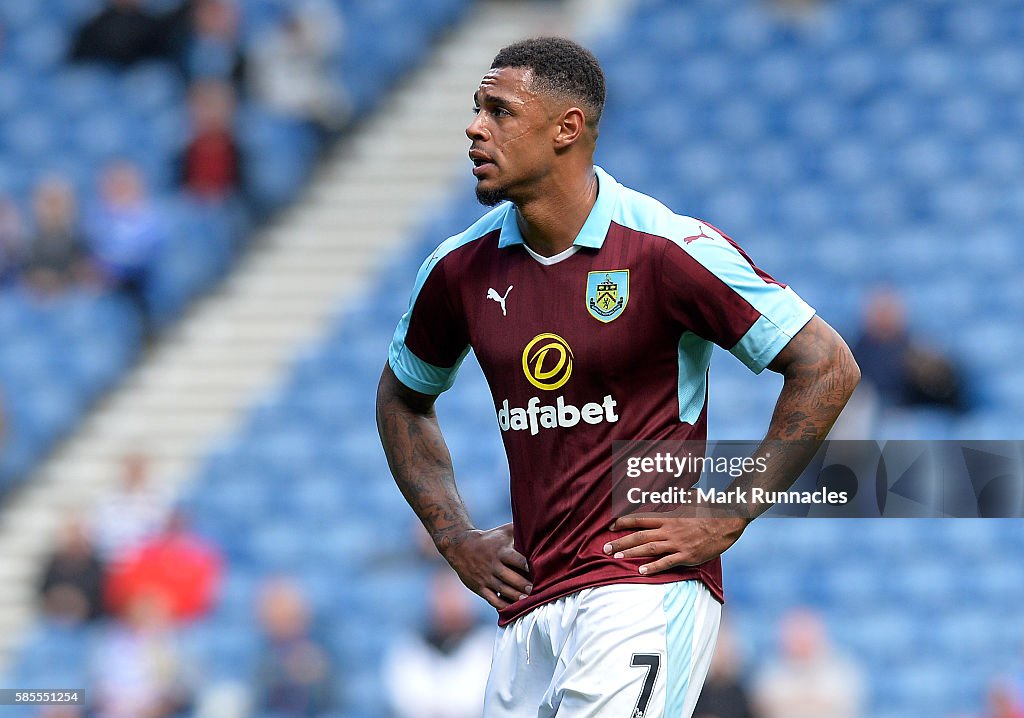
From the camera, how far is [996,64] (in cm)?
1206

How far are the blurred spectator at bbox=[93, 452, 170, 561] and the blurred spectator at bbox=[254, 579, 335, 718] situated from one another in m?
1.54

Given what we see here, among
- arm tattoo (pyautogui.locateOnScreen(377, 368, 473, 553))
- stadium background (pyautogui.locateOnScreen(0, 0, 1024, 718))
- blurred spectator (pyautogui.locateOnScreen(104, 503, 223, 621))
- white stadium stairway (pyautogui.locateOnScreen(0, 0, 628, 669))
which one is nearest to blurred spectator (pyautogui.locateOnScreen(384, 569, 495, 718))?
stadium background (pyautogui.locateOnScreen(0, 0, 1024, 718))

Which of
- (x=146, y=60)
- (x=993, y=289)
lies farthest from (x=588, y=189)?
(x=146, y=60)

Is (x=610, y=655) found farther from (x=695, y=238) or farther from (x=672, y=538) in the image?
(x=695, y=238)

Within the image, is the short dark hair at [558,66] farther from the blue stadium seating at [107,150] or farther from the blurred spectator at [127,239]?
the blue stadium seating at [107,150]

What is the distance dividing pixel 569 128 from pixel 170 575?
22.3 ft

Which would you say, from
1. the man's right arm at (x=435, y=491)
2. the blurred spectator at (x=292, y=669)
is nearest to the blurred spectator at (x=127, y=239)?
the blurred spectator at (x=292, y=669)

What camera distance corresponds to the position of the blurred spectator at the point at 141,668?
30.1 feet

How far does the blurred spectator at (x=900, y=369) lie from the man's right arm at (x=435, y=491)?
18.2ft

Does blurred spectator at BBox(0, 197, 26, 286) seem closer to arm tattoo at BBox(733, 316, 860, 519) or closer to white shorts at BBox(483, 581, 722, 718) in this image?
white shorts at BBox(483, 581, 722, 718)

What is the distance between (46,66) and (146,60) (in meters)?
1.14

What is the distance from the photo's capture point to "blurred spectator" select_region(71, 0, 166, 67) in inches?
559

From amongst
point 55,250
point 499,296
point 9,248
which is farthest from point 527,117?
point 9,248

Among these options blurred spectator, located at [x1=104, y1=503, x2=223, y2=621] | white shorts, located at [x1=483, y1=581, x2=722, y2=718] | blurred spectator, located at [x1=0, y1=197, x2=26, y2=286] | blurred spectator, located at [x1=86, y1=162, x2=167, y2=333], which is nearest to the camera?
white shorts, located at [x1=483, y1=581, x2=722, y2=718]
